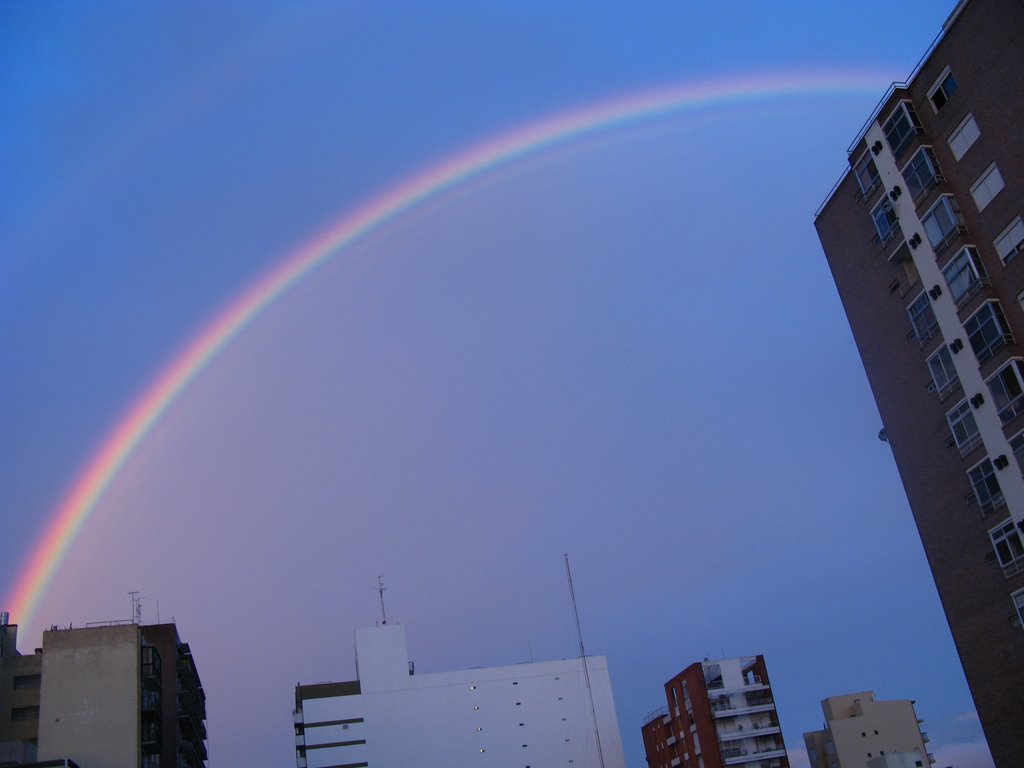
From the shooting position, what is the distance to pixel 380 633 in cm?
11912

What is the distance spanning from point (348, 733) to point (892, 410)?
85.3 meters

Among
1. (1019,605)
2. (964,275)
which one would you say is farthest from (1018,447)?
(964,275)

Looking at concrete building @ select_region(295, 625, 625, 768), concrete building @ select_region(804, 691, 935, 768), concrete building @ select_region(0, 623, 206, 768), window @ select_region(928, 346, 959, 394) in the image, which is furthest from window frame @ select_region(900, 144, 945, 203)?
concrete building @ select_region(295, 625, 625, 768)

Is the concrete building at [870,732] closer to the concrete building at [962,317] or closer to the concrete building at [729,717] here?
the concrete building at [729,717]

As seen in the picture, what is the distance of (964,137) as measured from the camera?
39.5 m

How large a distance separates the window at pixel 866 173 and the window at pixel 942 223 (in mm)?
3910

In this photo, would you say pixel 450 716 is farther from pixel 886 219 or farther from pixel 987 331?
pixel 987 331

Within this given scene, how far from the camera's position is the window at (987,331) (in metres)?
38.4

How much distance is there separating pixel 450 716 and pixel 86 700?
55.6 m

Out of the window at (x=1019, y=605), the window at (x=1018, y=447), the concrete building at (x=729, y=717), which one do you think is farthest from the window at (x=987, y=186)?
the concrete building at (x=729, y=717)

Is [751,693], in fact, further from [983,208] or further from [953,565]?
[983,208]

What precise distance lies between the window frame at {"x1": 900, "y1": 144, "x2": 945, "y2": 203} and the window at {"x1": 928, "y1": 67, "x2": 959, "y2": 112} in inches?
66.8

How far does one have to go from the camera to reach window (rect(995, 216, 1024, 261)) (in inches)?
1462

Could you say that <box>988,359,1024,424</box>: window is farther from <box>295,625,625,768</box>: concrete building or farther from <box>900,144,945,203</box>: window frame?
<box>295,625,625,768</box>: concrete building
